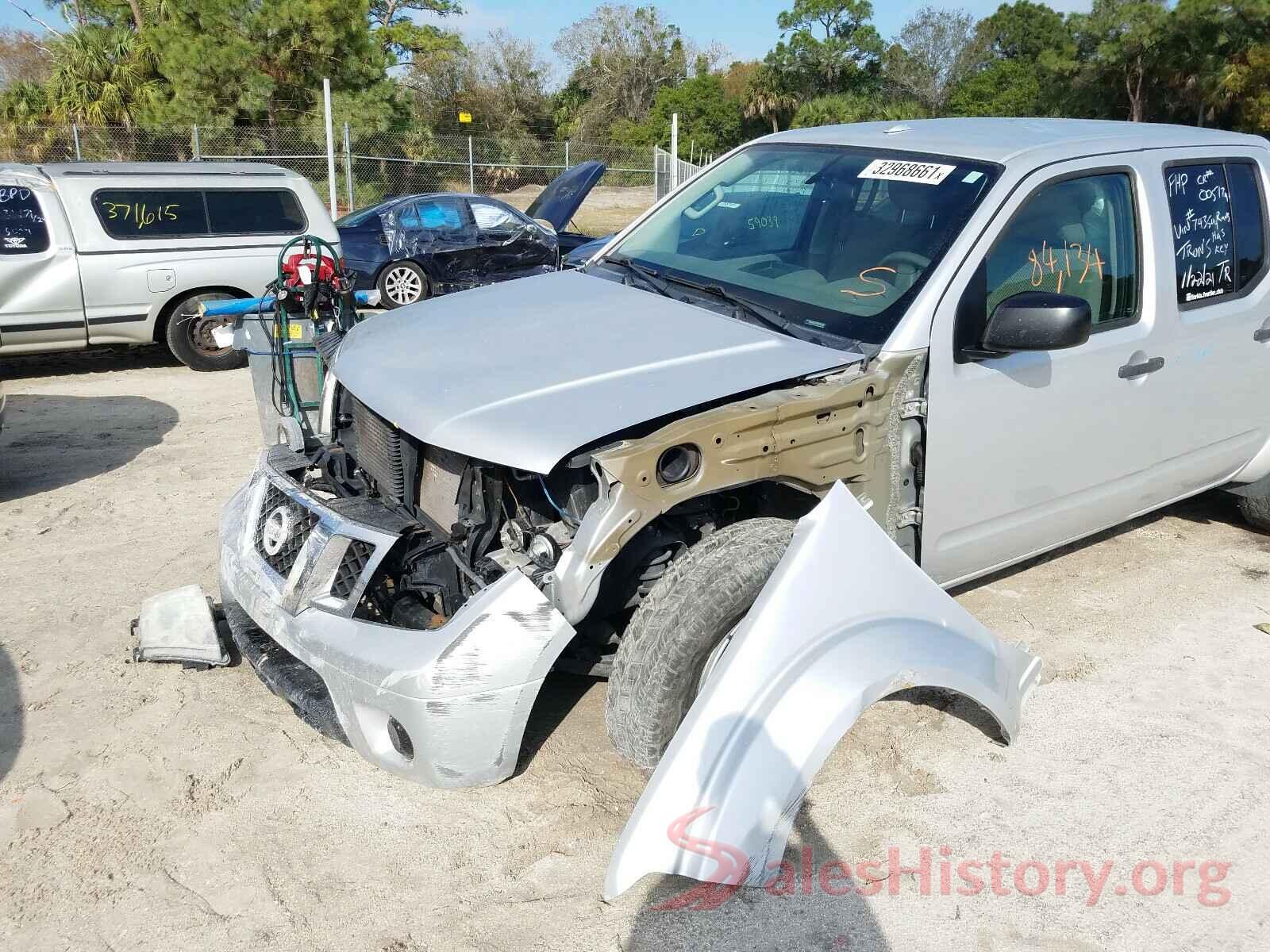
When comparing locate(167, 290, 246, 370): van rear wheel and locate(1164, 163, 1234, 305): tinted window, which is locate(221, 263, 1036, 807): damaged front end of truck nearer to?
locate(1164, 163, 1234, 305): tinted window

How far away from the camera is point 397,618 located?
312 centimetres

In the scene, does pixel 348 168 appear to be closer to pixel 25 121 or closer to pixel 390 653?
pixel 25 121

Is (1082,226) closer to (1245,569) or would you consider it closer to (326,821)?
(1245,569)

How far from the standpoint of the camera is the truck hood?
2.79 meters

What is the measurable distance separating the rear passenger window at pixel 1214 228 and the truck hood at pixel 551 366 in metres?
1.76

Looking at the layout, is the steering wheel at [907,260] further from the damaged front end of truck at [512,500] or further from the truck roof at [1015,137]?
the truck roof at [1015,137]

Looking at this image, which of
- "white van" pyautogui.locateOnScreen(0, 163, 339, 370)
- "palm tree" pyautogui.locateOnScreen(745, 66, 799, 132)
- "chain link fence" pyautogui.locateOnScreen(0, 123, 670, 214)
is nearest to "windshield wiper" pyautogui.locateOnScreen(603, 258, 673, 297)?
"white van" pyautogui.locateOnScreen(0, 163, 339, 370)

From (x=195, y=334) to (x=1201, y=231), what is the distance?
305 inches

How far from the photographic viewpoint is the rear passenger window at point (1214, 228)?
13.2ft

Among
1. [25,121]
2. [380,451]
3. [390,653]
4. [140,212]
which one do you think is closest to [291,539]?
[380,451]

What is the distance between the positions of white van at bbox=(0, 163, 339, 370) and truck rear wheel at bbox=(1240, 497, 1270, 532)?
767cm

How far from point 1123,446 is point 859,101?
4507cm

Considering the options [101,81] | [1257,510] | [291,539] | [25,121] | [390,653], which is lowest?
[1257,510]

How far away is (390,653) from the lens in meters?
2.80
